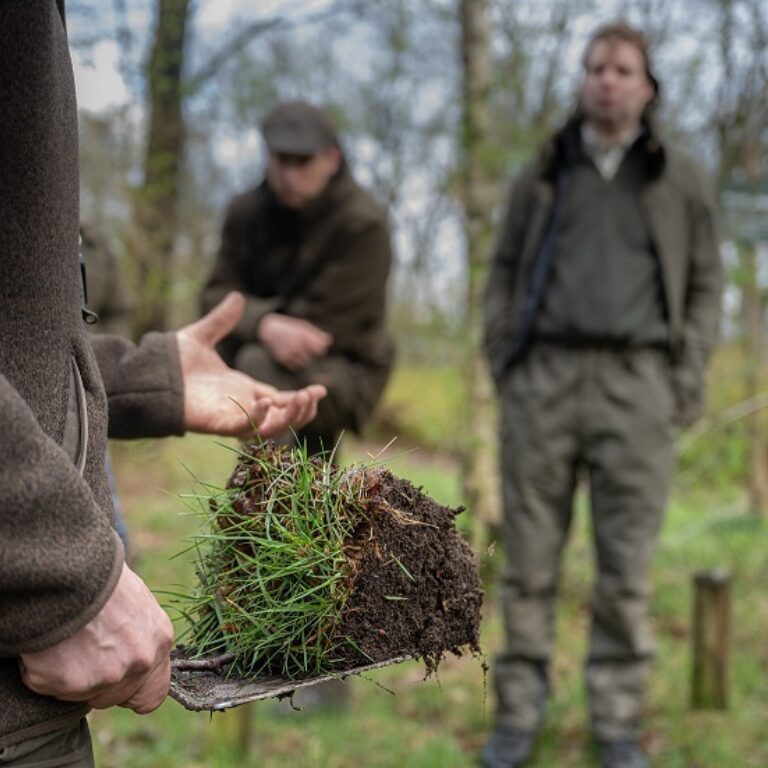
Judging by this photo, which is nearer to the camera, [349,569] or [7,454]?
[7,454]

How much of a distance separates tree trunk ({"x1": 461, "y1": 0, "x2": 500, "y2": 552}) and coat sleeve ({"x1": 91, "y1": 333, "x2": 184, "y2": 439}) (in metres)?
4.47

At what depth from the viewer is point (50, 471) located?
1211 millimetres

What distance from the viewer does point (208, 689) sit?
1.43 meters

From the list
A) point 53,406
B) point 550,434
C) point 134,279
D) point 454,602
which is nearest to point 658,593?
point 550,434

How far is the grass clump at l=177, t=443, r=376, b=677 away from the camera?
1.48 meters

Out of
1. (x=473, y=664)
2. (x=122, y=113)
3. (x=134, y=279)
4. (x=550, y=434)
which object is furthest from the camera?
(x=134, y=279)

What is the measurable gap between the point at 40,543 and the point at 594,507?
346 cm

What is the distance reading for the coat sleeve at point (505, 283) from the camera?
14.9ft

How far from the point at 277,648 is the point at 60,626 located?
39 centimetres

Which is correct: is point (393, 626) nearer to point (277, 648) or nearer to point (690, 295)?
point (277, 648)

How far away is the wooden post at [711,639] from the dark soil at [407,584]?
3.64m

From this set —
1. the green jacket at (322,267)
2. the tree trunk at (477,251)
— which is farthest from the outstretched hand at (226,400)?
the tree trunk at (477,251)

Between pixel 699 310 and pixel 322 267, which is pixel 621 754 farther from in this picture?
pixel 322 267

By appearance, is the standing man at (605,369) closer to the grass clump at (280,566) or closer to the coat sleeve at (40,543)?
the grass clump at (280,566)
